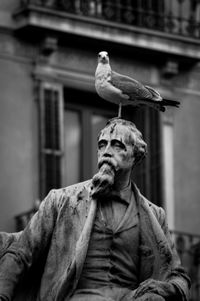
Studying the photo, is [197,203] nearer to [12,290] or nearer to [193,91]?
[193,91]

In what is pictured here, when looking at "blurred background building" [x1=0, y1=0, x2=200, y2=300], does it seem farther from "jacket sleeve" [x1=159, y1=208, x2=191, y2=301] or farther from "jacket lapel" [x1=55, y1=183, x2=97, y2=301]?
"jacket lapel" [x1=55, y1=183, x2=97, y2=301]

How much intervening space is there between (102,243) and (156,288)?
503 millimetres

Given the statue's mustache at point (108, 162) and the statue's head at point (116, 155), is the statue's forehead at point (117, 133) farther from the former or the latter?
the statue's mustache at point (108, 162)

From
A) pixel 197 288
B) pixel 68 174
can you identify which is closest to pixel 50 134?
pixel 68 174

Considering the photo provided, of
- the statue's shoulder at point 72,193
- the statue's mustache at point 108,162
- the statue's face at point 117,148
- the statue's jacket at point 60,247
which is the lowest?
the statue's jacket at point 60,247

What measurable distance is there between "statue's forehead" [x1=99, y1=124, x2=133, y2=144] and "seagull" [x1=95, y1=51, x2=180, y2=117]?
91 cm

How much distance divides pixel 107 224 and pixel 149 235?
11.5 inches

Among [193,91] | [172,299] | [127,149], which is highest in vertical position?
[193,91]

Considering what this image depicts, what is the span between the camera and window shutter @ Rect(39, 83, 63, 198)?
41.8 meters

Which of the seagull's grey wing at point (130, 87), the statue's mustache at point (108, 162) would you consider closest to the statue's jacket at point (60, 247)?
the statue's mustache at point (108, 162)

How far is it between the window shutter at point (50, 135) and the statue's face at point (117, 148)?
2653cm

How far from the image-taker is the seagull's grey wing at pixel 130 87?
16.1 meters

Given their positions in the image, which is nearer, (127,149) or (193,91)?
(127,149)

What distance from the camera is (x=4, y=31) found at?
1645 inches
